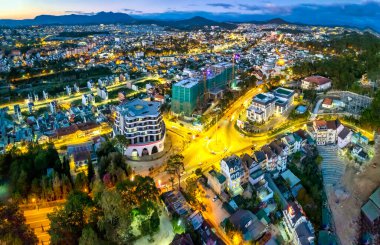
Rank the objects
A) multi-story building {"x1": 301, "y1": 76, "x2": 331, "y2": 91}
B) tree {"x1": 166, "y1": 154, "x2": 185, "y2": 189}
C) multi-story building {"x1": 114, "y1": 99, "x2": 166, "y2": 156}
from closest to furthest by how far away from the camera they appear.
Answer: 1. tree {"x1": 166, "y1": 154, "x2": 185, "y2": 189}
2. multi-story building {"x1": 114, "y1": 99, "x2": 166, "y2": 156}
3. multi-story building {"x1": 301, "y1": 76, "x2": 331, "y2": 91}

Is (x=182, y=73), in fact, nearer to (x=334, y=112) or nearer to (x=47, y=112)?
(x=47, y=112)

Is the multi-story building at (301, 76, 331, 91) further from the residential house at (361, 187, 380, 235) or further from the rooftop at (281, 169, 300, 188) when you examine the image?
the residential house at (361, 187, 380, 235)

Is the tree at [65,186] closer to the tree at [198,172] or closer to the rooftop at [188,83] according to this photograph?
the tree at [198,172]

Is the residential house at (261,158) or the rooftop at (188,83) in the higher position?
the rooftop at (188,83)

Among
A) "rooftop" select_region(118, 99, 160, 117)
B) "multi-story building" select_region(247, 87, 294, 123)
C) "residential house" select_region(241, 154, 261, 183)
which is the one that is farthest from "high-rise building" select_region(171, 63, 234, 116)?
"residential house" select_region(241, 154, 261, 183)

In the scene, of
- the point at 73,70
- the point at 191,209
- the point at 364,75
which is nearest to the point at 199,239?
the point at 191,209

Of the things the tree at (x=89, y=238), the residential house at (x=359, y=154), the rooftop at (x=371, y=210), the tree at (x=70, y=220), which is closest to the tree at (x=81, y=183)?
the tree at (x=70, y=220)
